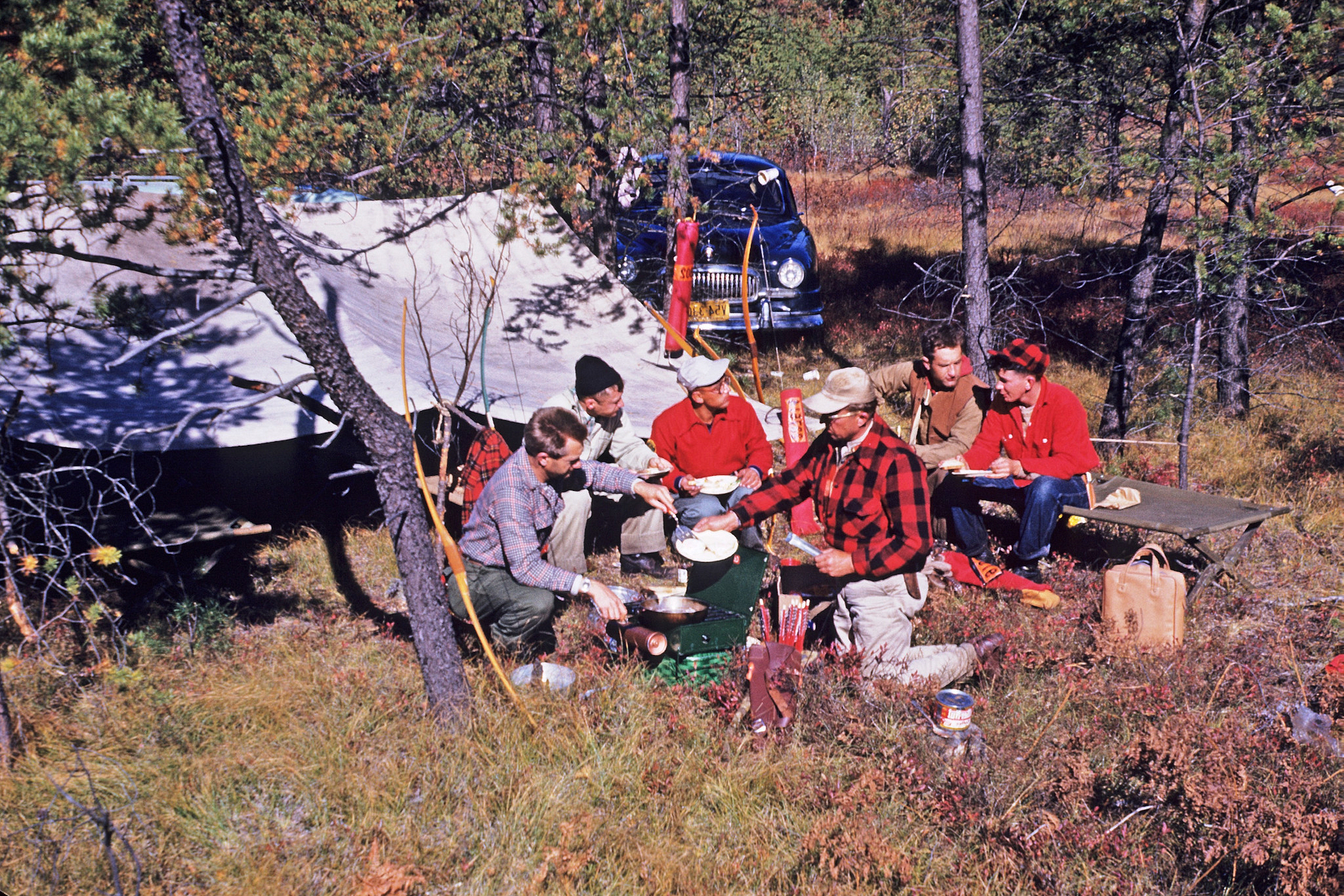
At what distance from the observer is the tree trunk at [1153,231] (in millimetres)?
6359

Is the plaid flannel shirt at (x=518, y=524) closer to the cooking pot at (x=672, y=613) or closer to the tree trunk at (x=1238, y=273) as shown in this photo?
the cooking pot at (x=672, y=613)

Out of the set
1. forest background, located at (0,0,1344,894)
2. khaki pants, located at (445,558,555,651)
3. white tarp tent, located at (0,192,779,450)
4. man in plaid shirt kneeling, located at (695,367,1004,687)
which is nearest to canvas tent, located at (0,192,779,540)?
white tarp tent, located at (0,192,779,450)

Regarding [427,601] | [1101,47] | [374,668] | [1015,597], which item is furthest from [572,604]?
[1101,47]

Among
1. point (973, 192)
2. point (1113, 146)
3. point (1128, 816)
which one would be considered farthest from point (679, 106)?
point (1128, 816)

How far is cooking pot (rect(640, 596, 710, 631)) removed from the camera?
13.1 feet

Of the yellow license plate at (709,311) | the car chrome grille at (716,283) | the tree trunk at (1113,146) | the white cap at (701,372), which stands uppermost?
the tree trunk at (1113,146)

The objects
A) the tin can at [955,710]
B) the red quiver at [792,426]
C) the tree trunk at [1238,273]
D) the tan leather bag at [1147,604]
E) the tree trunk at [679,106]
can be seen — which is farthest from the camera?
the tree trunk at [679,106]

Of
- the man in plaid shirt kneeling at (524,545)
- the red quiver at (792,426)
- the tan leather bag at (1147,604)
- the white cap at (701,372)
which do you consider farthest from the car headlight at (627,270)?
the tan leather bag at (1147,604)

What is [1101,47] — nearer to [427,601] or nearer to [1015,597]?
[1015,597]

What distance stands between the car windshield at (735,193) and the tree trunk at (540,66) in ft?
4.79

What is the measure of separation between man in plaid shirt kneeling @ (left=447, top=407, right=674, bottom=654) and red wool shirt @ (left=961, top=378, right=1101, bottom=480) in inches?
119

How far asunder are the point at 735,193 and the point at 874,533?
730cm

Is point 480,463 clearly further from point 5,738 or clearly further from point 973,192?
point 973,192

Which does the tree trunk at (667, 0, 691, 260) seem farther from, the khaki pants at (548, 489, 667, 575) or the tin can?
the tin can
